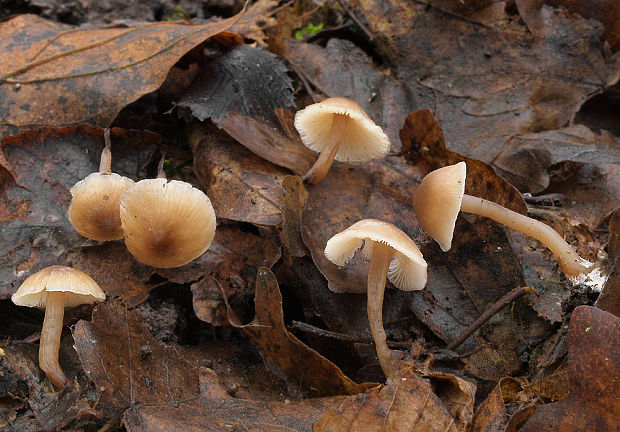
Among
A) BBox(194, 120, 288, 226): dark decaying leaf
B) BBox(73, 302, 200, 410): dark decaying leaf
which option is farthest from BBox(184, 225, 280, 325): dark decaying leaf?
BBox(73, 302, 200, 410): dark decaying leaf

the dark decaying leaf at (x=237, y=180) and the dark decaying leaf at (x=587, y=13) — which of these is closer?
the dark decaying leaf at (x=237, y=180)

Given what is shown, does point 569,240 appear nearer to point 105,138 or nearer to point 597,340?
point 597,340

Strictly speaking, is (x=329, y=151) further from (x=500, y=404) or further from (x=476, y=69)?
(x=500, y=404)

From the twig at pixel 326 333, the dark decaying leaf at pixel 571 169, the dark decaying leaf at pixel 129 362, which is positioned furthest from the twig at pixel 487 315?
the dark decaying leaf at pixel 129 362

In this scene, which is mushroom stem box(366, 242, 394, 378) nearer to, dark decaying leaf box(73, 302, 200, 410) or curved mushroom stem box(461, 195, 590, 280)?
curved mushroom stem box(461, 195, 590, 280)

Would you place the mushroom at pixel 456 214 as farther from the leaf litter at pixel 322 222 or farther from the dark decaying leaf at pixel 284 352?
the dark decaying leaf at pixel 284 352

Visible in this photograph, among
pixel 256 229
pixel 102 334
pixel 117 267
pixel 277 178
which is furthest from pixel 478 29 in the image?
pixel 102 334

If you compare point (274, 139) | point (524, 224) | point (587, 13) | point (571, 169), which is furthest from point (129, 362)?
point (587, 13)
